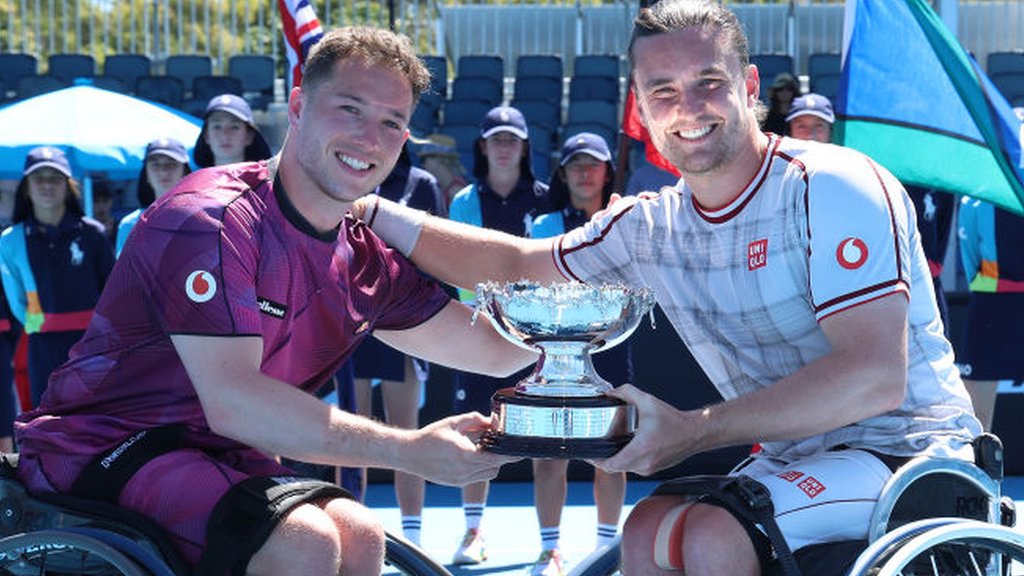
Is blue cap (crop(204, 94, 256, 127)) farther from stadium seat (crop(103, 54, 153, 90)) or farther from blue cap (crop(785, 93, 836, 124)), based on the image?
stadium seat (crop(103, 54, 153, 90))

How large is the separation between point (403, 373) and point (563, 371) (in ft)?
12.0

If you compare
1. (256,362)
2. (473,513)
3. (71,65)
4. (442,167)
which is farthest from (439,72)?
(256,362)

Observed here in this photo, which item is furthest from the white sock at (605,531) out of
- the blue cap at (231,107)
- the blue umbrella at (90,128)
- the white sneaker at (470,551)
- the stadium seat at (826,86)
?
the stadium seat at (826,86)

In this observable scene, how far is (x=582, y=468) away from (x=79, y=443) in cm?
532

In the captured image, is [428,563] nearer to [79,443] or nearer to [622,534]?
[622,534]

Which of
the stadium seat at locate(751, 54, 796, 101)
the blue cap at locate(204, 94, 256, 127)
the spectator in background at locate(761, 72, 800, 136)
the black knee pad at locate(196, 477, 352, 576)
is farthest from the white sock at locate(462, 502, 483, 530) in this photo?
the stadium seat at locate(751, 54, 796, 101)

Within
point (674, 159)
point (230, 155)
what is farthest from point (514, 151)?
point (674, 159)

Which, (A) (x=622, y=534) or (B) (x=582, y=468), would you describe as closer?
(A) (x=622, y=534)

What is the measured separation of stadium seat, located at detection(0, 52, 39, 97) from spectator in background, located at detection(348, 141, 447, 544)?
30.0 ft

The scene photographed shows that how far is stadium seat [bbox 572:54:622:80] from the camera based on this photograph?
583 inches

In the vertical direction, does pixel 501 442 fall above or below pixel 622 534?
above

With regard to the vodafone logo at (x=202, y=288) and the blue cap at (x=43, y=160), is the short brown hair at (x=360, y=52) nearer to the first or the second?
the vodafone logo at (x=202, y=288)

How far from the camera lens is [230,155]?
668 centimetres

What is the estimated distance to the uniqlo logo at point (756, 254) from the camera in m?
3.21
